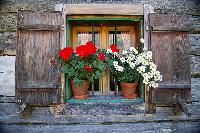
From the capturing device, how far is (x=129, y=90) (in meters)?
3.12

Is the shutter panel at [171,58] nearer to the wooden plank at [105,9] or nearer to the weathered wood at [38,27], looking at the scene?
the wooden plank at [105,9]

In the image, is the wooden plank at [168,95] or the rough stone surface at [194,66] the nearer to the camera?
the wooden plank at [168,95]

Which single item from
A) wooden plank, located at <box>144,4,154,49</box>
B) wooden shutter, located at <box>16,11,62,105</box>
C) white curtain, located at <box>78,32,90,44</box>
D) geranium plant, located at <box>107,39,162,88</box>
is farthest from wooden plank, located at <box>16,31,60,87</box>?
wooden plank, located at <box>144,4,154,49</box>

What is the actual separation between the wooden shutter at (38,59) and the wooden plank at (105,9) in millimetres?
220

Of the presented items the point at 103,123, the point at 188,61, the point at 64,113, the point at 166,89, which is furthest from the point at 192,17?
the point at 64,113

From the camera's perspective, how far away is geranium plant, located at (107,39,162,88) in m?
2.97

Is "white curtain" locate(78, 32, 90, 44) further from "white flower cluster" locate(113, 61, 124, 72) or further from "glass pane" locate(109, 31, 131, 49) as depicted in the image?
"white flower cluster" locate(113, 61, 124, 72)

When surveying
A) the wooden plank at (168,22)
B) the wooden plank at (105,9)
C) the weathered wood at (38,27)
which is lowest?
the weathered wood at (38,27)

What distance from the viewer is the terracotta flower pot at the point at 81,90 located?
10.1ft

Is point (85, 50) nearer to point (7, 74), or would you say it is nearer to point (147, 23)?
point (147, 23)

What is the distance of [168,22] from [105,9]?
64 centimetres

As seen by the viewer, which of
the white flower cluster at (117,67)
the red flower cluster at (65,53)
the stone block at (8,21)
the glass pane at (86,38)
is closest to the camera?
the red flower cluster at (65,53)

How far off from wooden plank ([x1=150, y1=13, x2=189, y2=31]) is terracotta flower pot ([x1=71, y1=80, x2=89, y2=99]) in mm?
875

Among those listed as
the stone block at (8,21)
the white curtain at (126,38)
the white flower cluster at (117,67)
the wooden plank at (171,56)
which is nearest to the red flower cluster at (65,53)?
the white flower cluster at (117,67)
